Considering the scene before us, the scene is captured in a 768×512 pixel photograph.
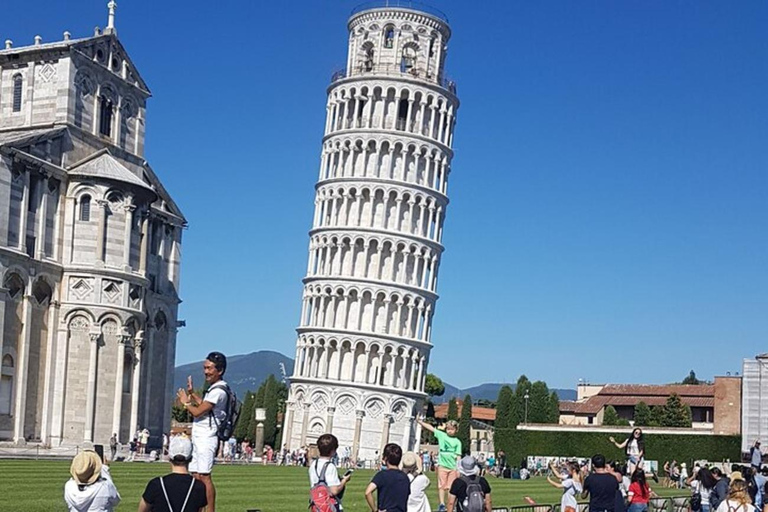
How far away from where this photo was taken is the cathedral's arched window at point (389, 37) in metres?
89.3

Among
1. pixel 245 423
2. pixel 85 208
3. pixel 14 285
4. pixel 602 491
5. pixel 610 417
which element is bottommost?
pixel 245 423

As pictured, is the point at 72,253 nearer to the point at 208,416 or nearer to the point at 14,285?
the point at 14,285

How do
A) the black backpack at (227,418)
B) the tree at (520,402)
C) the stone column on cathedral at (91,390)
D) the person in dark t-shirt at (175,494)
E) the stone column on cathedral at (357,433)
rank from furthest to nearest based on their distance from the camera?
the tree at (520,402) → the stone column on cathedral at (357,433) → the stone column on cathedral at (91,390) → the black backpack at (227,418) → the person in dark t-shirt at (175,494)

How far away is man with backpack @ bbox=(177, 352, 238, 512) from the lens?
1233 cm

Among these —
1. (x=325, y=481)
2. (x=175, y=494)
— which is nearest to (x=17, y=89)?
(x=325, y=481)

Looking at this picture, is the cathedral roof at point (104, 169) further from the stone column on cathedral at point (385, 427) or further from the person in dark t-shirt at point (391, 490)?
the person in dark t-shirt at point (391, 490)

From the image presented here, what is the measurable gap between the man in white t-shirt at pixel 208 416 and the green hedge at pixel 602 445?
225 feet

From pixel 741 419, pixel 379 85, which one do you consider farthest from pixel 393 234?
pixel 741 419

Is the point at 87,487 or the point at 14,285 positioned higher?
Result: the point at 14,285

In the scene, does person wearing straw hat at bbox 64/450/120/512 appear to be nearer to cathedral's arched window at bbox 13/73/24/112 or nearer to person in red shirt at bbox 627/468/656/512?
person in red shirt at bbox 627/468/656/512

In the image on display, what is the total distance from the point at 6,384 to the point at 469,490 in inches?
1483

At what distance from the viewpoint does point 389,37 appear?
89938 millimetres

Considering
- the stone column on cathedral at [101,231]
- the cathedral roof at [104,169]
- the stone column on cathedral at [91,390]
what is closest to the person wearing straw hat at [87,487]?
the stone column on cathedral at [91,390]

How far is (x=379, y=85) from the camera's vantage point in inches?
3423
